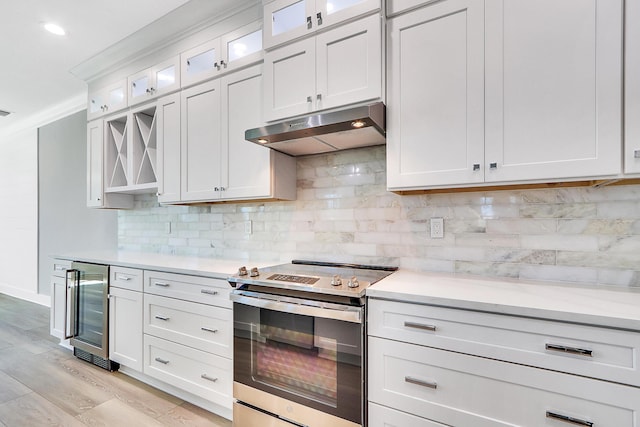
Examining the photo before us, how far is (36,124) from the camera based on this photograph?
15.6 feet

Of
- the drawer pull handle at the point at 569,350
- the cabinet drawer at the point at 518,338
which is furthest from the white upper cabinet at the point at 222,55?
the drawer pull handle at the point at 569,350

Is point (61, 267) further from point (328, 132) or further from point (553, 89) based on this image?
point (553, 89)

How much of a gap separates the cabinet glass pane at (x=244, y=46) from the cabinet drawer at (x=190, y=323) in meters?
1.75

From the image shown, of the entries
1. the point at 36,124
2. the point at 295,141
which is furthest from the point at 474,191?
the point at 36,124

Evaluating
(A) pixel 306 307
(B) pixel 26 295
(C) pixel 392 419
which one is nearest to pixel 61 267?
(A) pixel 306 307

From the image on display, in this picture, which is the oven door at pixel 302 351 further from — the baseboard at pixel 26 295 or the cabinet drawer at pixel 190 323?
the baseboard at pixel 26 295

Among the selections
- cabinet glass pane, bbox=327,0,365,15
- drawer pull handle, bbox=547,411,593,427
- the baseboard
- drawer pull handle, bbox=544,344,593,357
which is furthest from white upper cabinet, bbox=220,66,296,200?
the baseboard

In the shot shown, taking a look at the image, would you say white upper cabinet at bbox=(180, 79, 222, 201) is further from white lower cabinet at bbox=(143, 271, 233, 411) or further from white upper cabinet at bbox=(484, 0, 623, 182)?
white upper cabinet at bbox=(484, 0, 623, 182)

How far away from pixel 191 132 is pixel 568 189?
2.51 metres

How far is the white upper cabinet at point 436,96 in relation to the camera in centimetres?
151

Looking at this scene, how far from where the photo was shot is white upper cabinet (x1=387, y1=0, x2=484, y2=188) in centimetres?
151

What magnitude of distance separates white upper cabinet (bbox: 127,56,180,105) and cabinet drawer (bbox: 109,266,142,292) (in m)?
1.49

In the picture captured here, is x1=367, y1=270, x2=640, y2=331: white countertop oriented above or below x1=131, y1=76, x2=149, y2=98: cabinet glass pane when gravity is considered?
below

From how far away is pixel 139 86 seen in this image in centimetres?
291
